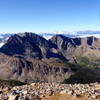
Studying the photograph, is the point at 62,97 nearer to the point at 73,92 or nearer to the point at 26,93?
the point at 73,92

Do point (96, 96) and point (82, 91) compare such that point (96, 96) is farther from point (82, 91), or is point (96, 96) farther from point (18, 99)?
point (18, 99)

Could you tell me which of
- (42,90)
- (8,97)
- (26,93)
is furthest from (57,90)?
(8,97)

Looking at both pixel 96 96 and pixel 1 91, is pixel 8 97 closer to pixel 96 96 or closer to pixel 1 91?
pixel 1 91

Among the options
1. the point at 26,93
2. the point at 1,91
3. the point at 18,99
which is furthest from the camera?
the point at 1,91

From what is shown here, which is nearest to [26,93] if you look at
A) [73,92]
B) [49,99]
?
[49,99]

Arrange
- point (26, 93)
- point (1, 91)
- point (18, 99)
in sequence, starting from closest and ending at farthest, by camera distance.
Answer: point (18, 99)
point (26, 93)
point (1, 91)

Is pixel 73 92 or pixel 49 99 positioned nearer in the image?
pixel 49 99

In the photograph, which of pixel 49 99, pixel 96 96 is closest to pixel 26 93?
pixel 49 99

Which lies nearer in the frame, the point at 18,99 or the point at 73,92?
the point at 18,99
